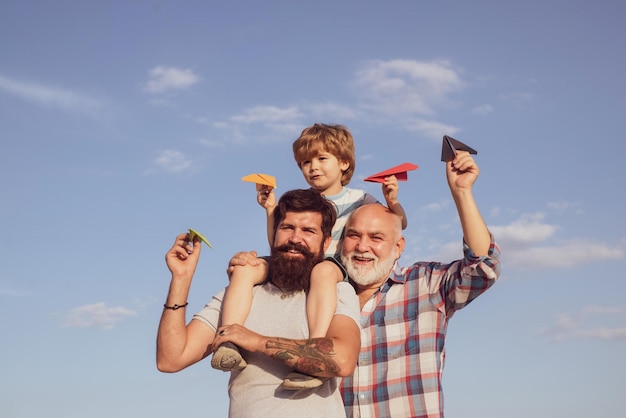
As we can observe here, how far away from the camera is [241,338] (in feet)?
17.6

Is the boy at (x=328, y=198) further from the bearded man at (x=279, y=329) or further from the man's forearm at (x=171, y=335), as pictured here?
the man's forearm at (x=171, y=335)

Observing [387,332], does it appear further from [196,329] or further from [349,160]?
[349,160]

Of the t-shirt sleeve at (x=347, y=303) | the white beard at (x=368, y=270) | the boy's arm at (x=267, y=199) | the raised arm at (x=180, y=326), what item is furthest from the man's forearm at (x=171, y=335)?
the white beard at (x=368, y=270)

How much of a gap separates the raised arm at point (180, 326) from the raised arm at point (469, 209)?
7.60ft

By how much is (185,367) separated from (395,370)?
186 centimetres

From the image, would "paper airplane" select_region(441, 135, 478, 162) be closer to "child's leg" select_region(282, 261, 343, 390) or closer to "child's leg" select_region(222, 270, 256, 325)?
"child's leg" select_region(282, 261, 343, 390)

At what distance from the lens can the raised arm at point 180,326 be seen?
593 centimetres

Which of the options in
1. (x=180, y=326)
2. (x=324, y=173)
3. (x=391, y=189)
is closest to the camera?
(x=180, y=326)

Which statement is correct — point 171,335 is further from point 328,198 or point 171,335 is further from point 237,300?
point 328,198

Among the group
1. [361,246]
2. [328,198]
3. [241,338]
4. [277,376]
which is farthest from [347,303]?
[328,198]

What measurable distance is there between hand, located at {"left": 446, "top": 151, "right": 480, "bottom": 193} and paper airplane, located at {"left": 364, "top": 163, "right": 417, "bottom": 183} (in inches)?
23.1

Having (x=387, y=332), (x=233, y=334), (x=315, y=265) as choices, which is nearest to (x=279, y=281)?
(x=315, y=265)

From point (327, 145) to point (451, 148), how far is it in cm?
209

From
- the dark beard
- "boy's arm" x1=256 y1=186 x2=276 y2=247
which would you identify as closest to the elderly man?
"boy's arm" x1=256 y1=186 x2=276 y2=247
